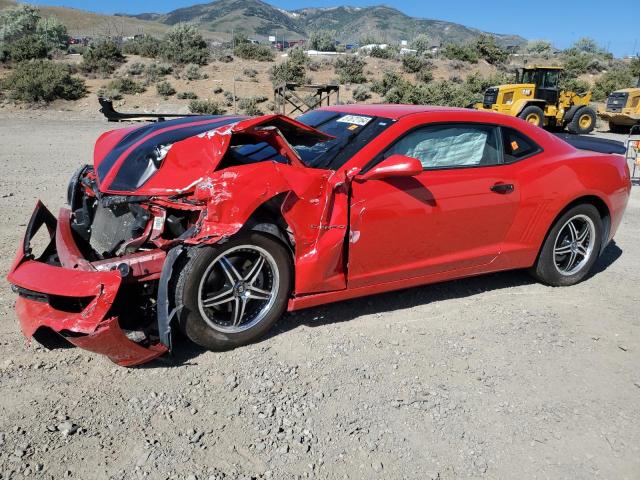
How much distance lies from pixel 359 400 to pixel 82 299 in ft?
5.77

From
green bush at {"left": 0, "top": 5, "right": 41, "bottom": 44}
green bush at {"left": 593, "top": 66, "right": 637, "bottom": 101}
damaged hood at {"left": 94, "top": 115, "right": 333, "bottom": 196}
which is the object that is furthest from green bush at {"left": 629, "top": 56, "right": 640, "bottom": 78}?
green bush at {"left": 0, "top": 5, "right": 41, "bottom": 44}

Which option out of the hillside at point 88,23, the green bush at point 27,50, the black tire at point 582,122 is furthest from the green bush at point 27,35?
the hillside at point 88,23

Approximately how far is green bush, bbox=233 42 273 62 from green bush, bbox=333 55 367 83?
470 cm

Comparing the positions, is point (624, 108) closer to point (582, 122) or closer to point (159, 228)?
point (582, 122)

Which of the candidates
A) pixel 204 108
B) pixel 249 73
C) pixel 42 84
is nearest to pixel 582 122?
pixel 204 108

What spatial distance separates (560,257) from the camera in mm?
5094

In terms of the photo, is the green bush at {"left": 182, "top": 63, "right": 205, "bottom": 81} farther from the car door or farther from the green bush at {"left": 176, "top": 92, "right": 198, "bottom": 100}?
the car door

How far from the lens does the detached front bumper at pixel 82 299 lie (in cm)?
317

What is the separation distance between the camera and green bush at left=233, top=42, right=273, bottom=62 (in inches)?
1445

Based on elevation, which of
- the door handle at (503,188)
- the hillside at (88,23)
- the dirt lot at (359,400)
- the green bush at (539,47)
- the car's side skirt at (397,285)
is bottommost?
the dirt lot at (359,400)

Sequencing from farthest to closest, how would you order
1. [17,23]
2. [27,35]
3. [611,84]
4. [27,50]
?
[17,23]
[27,35]
[611,84]
[27,50]

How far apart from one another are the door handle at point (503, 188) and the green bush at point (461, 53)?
38842 mm

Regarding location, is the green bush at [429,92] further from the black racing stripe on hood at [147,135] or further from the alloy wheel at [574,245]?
the black racing stripe on hood at [147,135]

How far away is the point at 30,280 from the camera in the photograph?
341 cm
